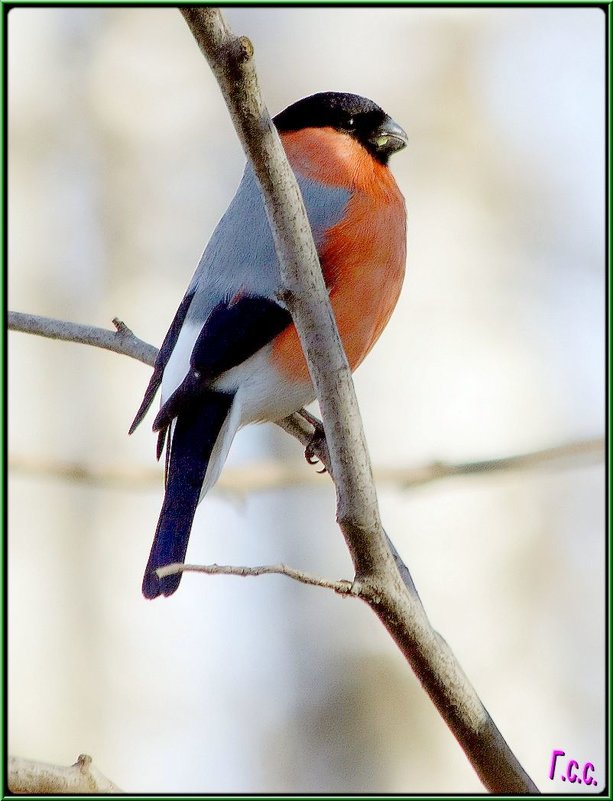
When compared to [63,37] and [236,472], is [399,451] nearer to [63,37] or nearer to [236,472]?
[236,472]

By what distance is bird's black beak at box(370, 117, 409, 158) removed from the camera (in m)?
3.06

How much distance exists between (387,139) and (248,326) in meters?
1.04

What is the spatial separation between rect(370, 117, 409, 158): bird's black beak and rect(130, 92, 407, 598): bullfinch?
231mm

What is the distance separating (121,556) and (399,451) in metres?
1.58

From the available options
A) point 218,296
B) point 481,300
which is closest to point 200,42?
point 218,296

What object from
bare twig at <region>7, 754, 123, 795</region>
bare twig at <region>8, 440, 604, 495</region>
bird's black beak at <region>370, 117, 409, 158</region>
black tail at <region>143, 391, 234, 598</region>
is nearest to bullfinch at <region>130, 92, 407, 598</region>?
black tail at <region>143, 391, 234, 598</region>

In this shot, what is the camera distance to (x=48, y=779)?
1491 mm

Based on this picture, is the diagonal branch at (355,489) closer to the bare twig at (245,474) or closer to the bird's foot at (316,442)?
the bird's foot at (316,442)

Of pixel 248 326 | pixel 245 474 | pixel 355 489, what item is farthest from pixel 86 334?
pixel 355 489

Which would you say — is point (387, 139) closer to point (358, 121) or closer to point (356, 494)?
point (358, 121)

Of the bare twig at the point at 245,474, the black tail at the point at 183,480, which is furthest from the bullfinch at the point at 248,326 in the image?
the bare twig at the point at 245,474

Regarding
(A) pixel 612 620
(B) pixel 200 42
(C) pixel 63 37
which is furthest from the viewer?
(C) pixel 63 37

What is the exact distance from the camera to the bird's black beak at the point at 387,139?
3.06 meters

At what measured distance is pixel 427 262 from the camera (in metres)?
5.36
